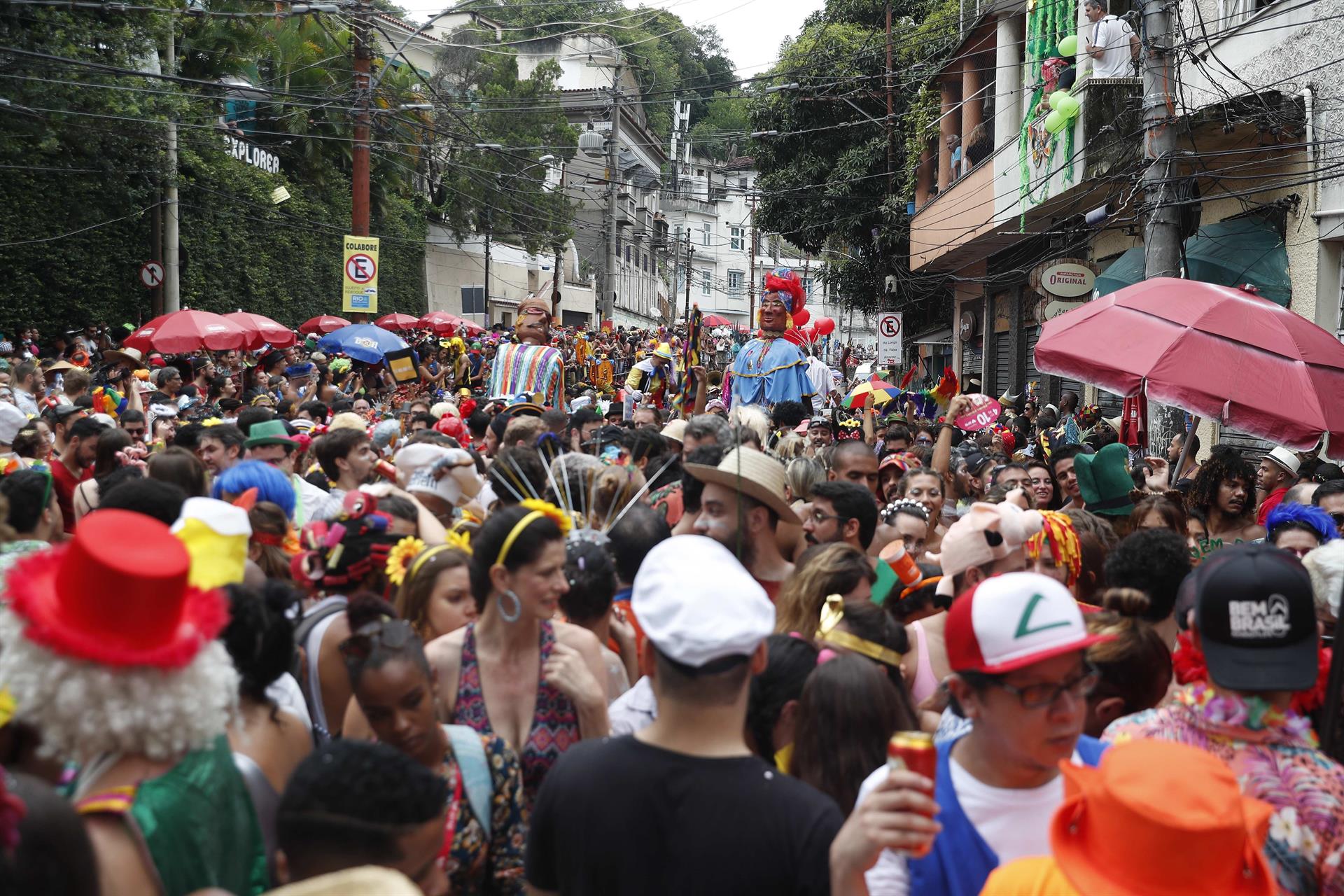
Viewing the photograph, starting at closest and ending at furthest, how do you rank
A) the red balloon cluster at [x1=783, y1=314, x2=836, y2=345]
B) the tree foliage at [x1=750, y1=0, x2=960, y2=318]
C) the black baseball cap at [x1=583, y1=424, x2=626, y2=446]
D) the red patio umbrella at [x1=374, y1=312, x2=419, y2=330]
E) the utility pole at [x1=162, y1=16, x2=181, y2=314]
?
1. the black baseball cap at [x1=583, y1=424, x2=626, y2=446]
2. the red balloon cluster at [x1=783, y1=314, x2=836, y2=345]
3. the utility pole at [x1=162, y1=16, x2=181, y2=314]
4. the red patio umbrella at [x1=374, y1=312, x2=419, y2=330]
5. the tree foliage at [x1=750, y1=0, x2=960, y2=318]

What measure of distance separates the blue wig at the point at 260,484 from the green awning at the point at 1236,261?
969 centimetres

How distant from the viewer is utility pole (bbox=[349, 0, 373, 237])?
62.1 feet

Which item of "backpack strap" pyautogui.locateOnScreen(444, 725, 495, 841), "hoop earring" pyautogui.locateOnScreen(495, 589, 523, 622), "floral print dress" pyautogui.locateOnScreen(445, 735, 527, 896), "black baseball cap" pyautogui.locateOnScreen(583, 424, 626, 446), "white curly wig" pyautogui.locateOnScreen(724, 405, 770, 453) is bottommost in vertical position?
"floral print dress" pyautogui.locateOnScreen(445, 735, 527, 896)

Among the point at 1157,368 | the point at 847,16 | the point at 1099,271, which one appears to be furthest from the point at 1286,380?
the point at 847,16

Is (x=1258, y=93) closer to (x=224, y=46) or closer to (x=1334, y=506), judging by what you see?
(x=1334, y=506)

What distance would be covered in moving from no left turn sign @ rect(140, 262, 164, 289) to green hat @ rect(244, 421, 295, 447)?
56.0ft

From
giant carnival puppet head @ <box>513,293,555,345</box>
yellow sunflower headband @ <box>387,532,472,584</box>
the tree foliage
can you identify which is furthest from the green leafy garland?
yellow sunflower headband @ <box>387,532,472,584</box>

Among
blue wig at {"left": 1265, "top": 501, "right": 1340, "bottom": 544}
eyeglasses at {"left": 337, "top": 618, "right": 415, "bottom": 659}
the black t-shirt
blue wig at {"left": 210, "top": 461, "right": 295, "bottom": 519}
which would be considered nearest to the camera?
the black t-shirt

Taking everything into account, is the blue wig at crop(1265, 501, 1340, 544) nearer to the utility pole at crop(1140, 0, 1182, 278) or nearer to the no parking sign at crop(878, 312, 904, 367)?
the utility pole at crop(1140, 0, 1182, 278)

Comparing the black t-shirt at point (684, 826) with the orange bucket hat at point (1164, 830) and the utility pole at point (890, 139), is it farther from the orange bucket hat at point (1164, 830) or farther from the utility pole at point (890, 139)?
the utility pole at point (890, 139)

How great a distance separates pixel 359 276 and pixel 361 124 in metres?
2.53

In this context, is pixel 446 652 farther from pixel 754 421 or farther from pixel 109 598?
pixel 754 421

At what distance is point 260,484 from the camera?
536 centimetres

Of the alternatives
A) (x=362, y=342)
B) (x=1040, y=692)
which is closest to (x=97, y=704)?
(x=1040, y=692)
